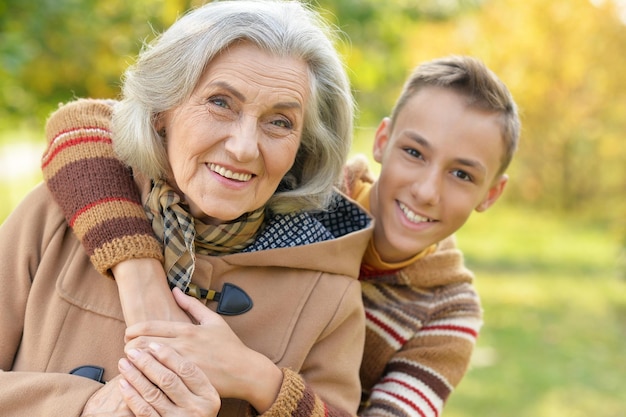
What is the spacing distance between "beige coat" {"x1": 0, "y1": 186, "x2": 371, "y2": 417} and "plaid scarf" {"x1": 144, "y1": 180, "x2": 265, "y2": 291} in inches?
2.3

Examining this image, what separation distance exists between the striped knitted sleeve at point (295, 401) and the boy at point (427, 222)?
1.49 ft

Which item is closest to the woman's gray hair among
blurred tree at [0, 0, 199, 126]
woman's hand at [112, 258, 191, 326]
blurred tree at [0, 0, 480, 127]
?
woman's hand at [112, 258, 191, 326]

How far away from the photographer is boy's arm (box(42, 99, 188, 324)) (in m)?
2.19

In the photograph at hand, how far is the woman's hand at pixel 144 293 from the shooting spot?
7.08 feet

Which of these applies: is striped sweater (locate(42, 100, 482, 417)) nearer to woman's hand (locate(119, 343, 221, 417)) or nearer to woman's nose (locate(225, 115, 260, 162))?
woman's hand (locate(119, 343, 221, 417))


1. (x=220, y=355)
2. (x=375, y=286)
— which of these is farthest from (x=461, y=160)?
(x=220, y=355)

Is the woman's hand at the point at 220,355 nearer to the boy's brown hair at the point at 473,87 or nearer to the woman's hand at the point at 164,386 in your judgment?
the woman's hand at the point at 164,386

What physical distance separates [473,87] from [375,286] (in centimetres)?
81

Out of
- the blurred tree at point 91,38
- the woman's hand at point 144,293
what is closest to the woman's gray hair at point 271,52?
the woman's hand at point 144,293

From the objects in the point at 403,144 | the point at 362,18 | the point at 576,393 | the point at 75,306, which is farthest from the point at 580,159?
the point at 75,306

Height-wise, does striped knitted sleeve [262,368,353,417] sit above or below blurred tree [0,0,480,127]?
below

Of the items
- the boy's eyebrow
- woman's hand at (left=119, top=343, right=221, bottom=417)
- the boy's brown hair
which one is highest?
the boy's brown hair

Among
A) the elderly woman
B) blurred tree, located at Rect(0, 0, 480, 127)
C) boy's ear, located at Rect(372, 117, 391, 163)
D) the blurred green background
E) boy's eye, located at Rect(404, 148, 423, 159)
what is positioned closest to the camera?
the elderly woman

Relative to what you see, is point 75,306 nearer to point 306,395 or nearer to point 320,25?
point 306,395
